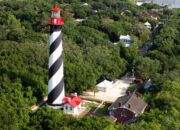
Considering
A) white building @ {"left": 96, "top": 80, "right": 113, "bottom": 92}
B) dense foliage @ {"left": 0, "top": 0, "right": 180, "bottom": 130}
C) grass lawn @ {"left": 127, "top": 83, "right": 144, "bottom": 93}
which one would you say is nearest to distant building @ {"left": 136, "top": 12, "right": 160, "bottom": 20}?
dense foliage @ {"left": 0, "top": 0, "right": 180, "bottom": 130}

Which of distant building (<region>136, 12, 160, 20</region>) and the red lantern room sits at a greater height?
the red lantern room

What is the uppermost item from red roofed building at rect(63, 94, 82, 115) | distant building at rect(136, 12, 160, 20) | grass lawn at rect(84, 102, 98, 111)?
red roofed building at rect(63, 94, 82, 115)

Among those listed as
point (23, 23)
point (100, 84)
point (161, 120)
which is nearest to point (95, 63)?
point (100, 84)

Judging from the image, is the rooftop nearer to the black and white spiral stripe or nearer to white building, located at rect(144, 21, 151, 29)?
the black and white spiral stripe

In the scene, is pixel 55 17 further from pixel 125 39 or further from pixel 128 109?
pixel 125 39

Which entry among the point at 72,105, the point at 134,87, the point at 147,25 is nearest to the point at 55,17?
the point at 72,105

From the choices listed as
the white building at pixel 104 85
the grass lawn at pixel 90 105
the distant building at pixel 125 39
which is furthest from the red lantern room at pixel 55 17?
the distant building at pixel 125 39
